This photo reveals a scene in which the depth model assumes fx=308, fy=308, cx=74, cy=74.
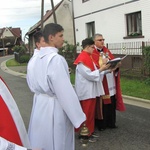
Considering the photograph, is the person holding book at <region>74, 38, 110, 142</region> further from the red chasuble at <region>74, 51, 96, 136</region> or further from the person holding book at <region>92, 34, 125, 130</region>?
the person holding book at <region>92, 34, 125, 130</region>

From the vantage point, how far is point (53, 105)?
10.4 feet

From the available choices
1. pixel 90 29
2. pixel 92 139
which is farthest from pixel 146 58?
pixel 90 29

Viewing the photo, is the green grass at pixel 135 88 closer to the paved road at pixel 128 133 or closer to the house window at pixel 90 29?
the paved road at pixel 128 133

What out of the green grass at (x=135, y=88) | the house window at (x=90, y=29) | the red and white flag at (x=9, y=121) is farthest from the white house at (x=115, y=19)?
the red and white flag at (x=9, y=121)

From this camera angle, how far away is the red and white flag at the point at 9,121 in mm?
1801

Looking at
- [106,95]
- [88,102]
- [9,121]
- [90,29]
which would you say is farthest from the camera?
[90,29]

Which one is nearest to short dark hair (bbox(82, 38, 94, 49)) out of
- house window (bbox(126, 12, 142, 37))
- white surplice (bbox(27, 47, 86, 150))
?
white surplice (bbox(27, 47, 86, 150))

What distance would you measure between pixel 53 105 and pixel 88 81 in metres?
2.31

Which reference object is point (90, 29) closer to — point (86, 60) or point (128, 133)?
point (128, 133)

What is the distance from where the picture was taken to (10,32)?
289 feet

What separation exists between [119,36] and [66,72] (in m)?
14.2

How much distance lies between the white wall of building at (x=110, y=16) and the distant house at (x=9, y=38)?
57.0 metres

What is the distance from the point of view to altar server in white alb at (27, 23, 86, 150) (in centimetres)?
302

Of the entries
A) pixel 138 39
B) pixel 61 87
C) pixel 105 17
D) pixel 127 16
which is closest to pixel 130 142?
pixel 61 87
